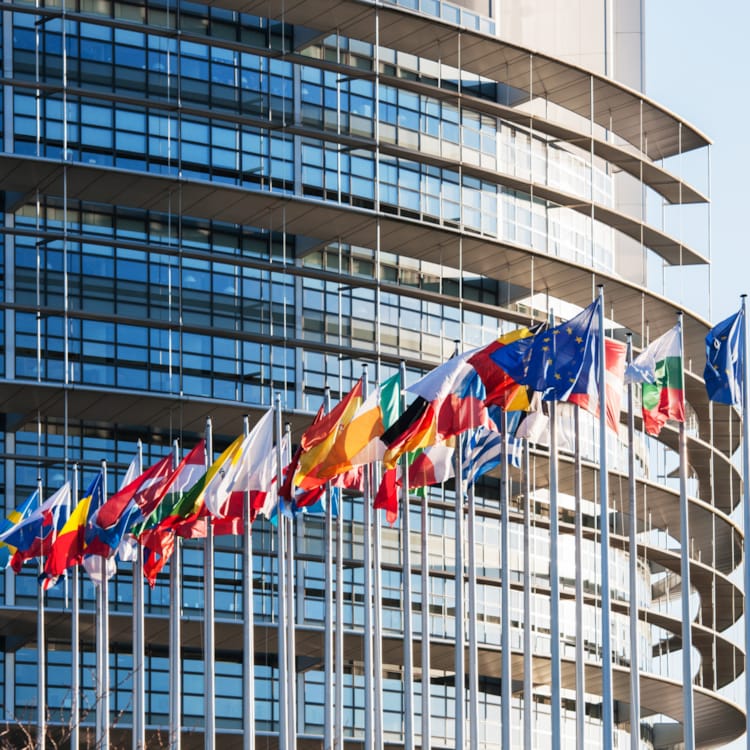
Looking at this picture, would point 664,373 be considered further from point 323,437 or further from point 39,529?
point 39,529

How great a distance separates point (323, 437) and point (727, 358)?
834cm

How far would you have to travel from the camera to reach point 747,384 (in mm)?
34250

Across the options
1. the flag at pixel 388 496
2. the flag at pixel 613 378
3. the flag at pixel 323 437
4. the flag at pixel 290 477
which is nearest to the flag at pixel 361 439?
the flag at pixel 323 437

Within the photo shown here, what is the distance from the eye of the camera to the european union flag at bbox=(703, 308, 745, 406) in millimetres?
34562

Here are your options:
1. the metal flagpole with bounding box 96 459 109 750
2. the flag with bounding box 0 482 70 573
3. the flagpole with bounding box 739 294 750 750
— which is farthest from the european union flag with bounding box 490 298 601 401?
the flag with bounding box 0 482 70 573

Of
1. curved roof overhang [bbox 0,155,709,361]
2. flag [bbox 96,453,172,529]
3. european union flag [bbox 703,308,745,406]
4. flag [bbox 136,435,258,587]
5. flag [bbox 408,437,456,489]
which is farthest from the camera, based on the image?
curved roof overhang [bbox 0,155,709,361]

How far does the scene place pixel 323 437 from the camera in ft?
126

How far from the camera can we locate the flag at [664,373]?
35.5m

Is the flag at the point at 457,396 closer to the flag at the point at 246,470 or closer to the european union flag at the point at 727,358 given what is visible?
the european union flag at the point at 727,358

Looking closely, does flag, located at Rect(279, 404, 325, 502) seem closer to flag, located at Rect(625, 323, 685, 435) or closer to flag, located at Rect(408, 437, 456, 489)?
flag, located at Rect(408, 437, 456, 489)

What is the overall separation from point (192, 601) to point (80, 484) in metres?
5.08

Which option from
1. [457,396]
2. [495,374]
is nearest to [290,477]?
[457,396]

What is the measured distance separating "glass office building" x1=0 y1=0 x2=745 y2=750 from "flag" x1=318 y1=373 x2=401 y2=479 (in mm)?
19970

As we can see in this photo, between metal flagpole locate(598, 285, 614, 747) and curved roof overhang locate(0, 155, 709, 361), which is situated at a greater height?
curved roof overhang locate(0, 155, 709, 361)
